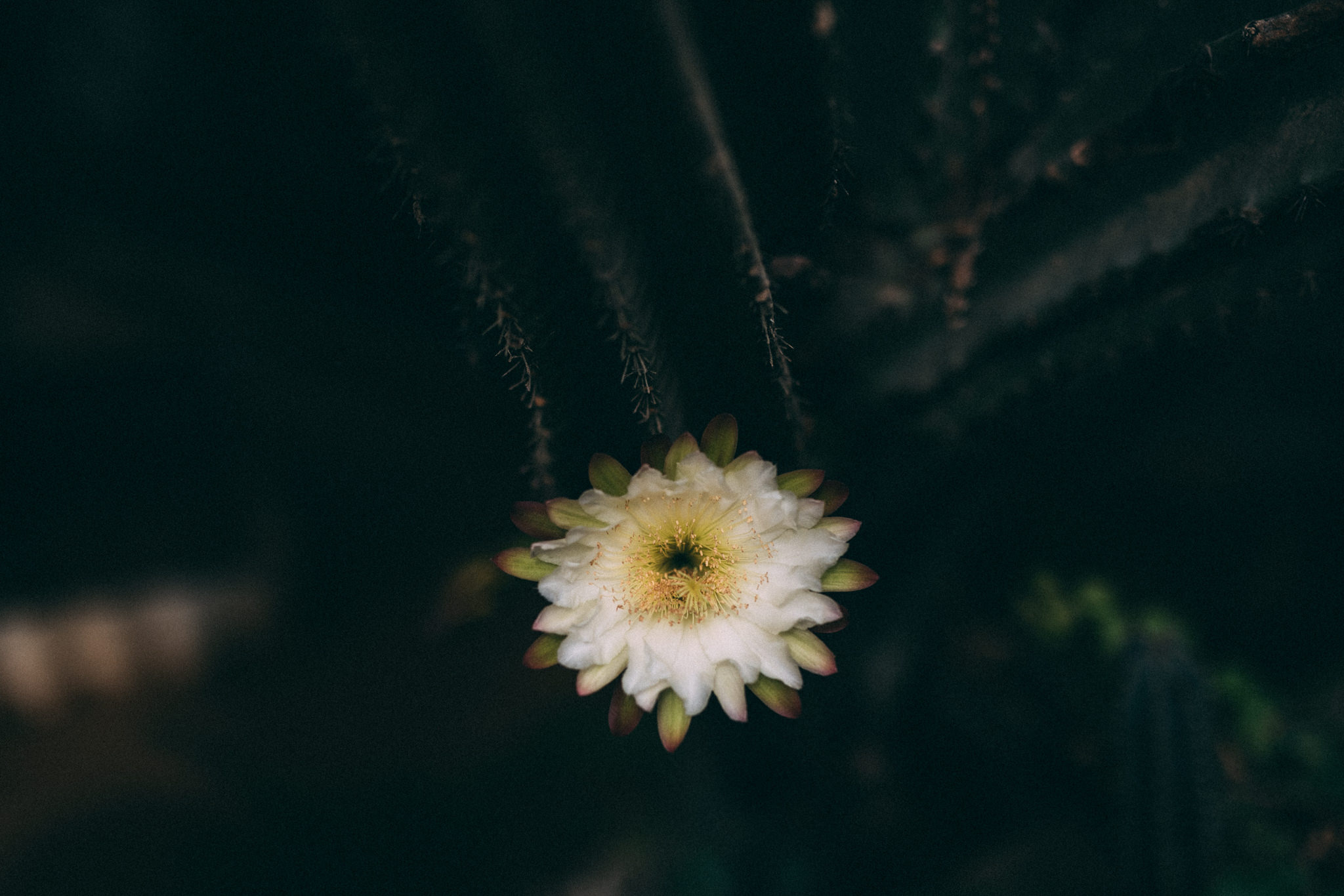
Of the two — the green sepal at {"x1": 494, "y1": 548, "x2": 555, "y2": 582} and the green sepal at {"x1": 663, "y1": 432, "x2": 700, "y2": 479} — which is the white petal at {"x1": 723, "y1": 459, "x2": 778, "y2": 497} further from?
the green sepal at {"x1": 494, "y1": 548, "x2": 555, "y2": 582}

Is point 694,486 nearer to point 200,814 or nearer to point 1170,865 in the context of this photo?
point 1170,865

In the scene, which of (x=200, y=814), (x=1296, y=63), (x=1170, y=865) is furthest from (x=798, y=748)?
(x=200, y=814)

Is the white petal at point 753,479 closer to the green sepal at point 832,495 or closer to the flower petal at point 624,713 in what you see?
the green sepal at point 832,495

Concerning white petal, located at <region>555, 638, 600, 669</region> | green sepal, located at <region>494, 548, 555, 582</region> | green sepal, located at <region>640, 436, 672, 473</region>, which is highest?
green sepal, located at <region>640, 436, 672, 473</region>

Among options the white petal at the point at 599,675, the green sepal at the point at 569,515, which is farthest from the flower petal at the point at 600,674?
the green sepal at the point at 569,515

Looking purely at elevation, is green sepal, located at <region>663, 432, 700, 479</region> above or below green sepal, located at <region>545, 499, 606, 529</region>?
above

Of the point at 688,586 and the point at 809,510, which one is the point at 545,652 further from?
the point at 809,510

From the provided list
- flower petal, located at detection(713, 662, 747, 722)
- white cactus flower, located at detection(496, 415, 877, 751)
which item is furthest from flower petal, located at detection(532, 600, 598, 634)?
flower petal, located at detection(713, 662, 747, 722)

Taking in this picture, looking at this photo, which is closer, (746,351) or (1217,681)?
(746,351)
